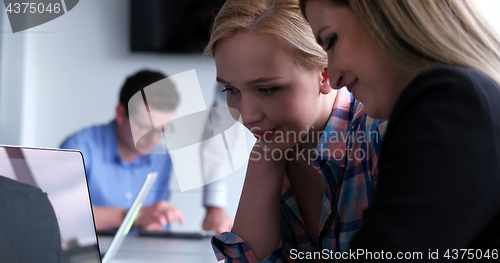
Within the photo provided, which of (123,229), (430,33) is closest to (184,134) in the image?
(123,229)

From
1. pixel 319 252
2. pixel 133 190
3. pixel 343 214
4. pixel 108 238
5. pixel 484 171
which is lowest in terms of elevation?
pixel 133 190

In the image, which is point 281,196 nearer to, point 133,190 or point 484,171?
point 484,171

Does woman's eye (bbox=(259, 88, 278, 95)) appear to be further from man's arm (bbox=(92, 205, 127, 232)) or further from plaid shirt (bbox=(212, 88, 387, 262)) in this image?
man's arm (bbox=(92, 205, 127, 232))

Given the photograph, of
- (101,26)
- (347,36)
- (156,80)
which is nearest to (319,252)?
(347,36)

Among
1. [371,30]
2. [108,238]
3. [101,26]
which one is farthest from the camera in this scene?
[101,26]

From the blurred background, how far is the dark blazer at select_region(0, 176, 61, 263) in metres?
2.16

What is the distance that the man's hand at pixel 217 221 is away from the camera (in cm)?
197

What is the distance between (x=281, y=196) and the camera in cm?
99

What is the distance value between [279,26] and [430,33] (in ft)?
1.32

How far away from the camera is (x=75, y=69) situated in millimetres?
2822

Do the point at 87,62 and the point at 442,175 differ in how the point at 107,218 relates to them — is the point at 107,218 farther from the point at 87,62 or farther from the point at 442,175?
the point at 442,175

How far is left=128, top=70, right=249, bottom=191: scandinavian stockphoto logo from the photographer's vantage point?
225 cm

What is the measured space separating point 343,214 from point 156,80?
1907 mm

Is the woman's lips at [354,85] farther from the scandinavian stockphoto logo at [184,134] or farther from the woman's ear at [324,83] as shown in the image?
the scandinavian stockphoto logo at [184,134]
